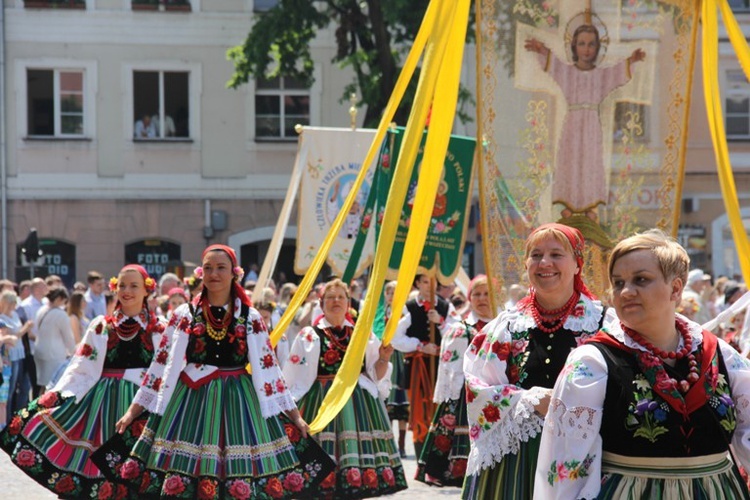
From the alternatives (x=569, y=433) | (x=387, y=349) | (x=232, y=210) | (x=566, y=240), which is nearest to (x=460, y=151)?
(x=387, y=349)

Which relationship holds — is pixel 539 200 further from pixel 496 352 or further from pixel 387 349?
pixel 496 352

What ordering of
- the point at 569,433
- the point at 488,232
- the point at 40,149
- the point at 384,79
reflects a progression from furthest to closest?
the point at 40,149 < the point at 384,79 < the point at 488,232 < the point at 569,433

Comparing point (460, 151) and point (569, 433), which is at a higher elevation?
point (460, 151)

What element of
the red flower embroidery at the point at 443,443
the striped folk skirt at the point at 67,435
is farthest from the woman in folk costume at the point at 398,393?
the striped folk skirt at the point at 67,435

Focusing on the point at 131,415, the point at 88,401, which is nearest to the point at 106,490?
the point at 131,415

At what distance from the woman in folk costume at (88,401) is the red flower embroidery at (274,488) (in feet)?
4.57

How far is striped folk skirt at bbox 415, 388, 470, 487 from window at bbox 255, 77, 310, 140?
52.8 feet

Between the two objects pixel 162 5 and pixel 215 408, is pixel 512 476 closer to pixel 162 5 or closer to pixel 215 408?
pixel 215 408

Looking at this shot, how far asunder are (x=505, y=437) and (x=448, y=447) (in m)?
4.21

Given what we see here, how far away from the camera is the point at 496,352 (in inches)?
220

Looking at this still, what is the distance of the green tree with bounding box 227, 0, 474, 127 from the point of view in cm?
2166

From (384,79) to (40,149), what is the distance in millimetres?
6780

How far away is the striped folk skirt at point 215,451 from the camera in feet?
25.1

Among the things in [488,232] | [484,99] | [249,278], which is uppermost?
[484,99]
